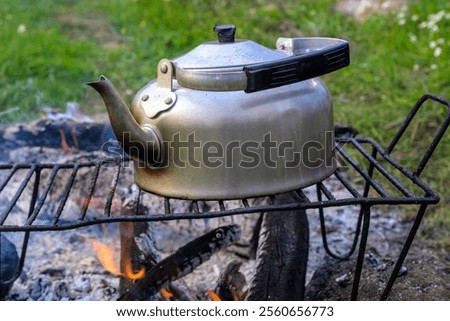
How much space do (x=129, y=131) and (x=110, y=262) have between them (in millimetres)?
970

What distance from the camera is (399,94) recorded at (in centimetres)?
392

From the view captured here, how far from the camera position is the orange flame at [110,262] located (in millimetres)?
2094

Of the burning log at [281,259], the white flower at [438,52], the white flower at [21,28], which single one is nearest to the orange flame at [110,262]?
the burning log at [281,259]

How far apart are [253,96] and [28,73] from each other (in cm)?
309

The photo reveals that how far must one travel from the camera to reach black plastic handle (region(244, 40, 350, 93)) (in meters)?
1.39

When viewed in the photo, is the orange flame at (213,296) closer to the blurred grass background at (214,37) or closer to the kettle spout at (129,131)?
the kettle spout at (129,131)

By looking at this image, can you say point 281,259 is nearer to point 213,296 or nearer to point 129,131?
point 213,296

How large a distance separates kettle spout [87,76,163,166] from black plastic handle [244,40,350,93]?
0.27 metres

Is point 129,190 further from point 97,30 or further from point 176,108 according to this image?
point 97,30

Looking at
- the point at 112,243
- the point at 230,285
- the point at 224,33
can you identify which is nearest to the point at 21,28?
the point at 112,243

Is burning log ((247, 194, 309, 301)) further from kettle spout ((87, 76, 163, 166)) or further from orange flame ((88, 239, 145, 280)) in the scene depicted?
kettle spout ((87, 76, 163, 166))

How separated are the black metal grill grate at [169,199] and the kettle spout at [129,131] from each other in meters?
0.14

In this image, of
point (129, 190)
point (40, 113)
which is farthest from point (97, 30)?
point (129, 190)

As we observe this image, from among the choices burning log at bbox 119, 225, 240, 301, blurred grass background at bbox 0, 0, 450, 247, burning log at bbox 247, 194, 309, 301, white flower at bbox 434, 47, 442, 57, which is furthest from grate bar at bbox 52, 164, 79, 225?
white flower at bbox 434, 47, 442, 57
